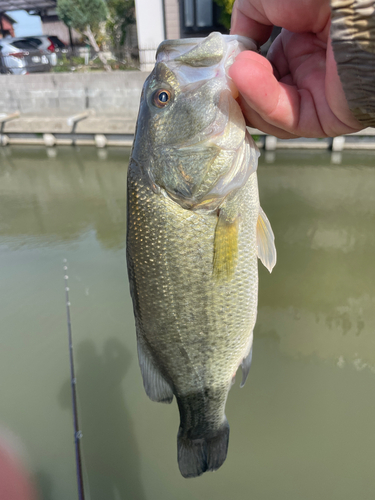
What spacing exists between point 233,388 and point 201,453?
179cm

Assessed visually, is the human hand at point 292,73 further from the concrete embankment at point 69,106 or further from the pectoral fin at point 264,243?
the concrete embankment at point 69,106

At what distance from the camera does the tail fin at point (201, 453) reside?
59.4 inches

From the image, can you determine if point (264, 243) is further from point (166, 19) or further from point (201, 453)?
point (166, 19)

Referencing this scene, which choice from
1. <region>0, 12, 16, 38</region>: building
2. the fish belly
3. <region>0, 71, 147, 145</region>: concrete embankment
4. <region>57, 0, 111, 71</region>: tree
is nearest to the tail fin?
the fish belly

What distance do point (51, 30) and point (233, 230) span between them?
2366 centimetres

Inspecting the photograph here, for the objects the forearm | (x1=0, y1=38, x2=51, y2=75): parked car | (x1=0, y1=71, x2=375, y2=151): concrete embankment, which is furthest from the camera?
(x1=0, y1=38, x2=51, y2=75): parked car

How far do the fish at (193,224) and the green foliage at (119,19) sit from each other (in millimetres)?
15609

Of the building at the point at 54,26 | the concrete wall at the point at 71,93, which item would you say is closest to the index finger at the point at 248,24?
the concrete wall at the point at 71,93

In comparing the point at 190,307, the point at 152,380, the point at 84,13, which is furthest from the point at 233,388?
the point at 84,13

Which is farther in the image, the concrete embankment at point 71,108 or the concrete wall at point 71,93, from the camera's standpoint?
the concrete wall at point 71,93

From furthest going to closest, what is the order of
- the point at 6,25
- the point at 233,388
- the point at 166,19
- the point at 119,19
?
the point at 6,25, the point at 119,19, the point at 166,19, the point at 233,388

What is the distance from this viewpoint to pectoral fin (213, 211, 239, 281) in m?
1.27

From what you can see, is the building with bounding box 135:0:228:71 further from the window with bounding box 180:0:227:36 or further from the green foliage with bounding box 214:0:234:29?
the green foliage with bounding box 214:0:234:29

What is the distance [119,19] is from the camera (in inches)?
560
